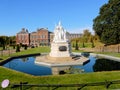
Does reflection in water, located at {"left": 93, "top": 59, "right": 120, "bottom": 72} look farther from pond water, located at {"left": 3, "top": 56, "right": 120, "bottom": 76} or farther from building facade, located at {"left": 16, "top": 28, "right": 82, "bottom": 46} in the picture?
building facade, located at {"left": 16, "top": 28, "right": 82, "bottom": 46}

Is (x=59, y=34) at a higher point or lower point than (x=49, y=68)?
higher

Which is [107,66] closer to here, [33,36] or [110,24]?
[110,24]

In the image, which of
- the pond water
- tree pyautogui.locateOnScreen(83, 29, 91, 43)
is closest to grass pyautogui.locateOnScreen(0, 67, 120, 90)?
the pond water

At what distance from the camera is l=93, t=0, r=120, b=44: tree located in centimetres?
5509

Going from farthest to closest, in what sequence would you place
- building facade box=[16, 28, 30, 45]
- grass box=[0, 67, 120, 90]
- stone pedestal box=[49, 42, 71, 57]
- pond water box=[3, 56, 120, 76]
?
building facade box=[16, 28, 30, 45]
stone pedestal box=[49, 42, 71, 57]
pond water box=[3, 56, 120, 76]
grass box=[0, 67, 120, 90]

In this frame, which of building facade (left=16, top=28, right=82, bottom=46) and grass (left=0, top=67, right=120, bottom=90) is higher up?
building facade (left=16, top=28, right=82, bottom=46)

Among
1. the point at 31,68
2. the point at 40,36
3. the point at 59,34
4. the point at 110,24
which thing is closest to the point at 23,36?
the point at 40,36

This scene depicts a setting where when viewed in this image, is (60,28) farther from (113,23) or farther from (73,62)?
(113,23)

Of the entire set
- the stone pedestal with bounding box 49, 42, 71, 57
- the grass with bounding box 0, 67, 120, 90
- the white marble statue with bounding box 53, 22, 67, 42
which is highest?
the white marble statue with bounding box 53, 22, 67, 42

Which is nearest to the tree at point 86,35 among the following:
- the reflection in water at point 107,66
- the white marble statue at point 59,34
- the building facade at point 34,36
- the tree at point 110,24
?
the building facade at point 34,36

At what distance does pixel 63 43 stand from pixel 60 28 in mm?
3218

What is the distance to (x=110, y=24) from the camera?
185ft

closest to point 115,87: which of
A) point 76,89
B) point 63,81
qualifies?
point 76,89

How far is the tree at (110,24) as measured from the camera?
55.1m
